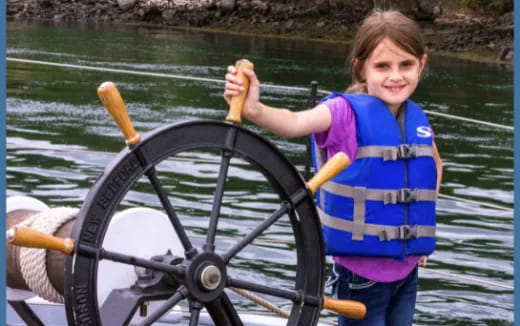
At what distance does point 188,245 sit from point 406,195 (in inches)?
26.6

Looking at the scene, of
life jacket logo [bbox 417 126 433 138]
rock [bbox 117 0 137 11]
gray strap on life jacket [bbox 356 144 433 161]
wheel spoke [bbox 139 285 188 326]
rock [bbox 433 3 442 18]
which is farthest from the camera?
rock [bbox 117 0 137 11]

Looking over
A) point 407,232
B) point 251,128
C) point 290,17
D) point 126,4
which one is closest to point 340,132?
point 407,232

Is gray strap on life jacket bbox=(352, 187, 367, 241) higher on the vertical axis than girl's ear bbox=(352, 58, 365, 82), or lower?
lower

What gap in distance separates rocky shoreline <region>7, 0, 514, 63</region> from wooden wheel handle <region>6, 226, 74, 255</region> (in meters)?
24.4

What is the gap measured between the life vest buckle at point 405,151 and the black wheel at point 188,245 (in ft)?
1.50

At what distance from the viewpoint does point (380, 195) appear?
8.16 ft

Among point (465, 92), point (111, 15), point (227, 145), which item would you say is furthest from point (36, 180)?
point (111, 15)

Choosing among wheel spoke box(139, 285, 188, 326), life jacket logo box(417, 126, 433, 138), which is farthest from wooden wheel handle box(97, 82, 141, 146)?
life jacket logo box(417, 126, 433, 138)

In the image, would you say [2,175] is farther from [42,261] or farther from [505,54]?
[505,54]

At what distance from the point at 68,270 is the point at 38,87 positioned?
15.0 m

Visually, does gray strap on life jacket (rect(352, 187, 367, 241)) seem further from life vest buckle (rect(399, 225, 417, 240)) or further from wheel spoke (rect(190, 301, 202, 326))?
wheel spoke (rect(190, 301, 202, 326))

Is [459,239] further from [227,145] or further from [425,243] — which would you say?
[227,145]

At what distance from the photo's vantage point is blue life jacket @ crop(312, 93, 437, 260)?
2.49 m

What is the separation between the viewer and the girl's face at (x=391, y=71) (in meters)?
2.56
